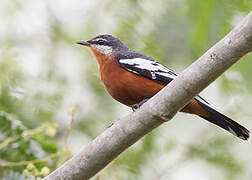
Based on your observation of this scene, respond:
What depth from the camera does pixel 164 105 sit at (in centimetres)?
308

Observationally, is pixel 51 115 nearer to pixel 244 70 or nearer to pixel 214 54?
pixel 244 70

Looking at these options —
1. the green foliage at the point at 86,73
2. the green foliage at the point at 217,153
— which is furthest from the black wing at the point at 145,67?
the green foliage at the point at 217,153

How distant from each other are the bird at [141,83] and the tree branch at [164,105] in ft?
3.75

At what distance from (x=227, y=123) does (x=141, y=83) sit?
0.85 metres

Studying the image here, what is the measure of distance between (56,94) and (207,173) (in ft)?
12.3

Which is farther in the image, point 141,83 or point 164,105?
point 141,83

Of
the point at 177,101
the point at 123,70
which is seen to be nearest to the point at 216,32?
the point at 123,70

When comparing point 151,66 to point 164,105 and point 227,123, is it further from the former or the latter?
point 164,105

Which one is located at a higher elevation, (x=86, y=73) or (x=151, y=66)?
(x=151, y=66)

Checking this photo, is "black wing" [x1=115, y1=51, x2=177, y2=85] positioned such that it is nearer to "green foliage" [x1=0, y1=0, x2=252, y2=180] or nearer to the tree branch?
"green foliage" [x1=0, y1=0, x2=252, y2=180]

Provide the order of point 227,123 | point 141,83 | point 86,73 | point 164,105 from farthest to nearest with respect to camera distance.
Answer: point 86,73 → point 141,83 → point 227,123 → point 164,105

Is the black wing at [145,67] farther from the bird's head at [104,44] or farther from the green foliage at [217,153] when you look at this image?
the green foliage at [217,153]

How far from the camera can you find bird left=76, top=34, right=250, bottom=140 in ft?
14.9

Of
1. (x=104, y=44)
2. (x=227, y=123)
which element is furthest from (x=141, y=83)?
(x=104, y=44)
